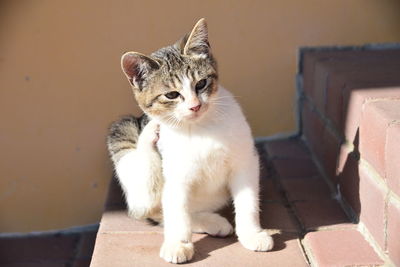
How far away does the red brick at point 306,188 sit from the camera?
8.72 feet

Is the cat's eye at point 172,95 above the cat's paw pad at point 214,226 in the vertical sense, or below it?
above

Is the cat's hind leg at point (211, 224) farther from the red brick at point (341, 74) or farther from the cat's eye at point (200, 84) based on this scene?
the red brick at point (341, 74)

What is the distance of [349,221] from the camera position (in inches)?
93.2

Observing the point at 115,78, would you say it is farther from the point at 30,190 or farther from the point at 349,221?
the point at 349,221

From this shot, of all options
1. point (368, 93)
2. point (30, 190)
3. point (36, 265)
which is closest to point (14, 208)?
point (30, 190)

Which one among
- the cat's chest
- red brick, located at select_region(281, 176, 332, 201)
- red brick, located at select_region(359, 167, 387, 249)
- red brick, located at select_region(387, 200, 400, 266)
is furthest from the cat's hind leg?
red brick, located at select_region(387, 200, 400, 266)

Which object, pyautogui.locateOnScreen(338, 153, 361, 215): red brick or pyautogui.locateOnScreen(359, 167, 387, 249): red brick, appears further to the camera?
pyautogui.locateOnScreen(338, 153, 361, 215): red brick

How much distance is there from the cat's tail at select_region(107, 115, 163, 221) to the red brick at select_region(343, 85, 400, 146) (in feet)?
2.69

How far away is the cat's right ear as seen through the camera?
2137mm

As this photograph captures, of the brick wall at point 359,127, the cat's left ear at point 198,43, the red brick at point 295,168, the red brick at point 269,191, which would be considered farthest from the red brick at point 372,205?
the cat's left ear at point 198,43

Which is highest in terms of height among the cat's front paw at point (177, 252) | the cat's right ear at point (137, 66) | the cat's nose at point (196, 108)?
the cat's right ear at point (137, 66)

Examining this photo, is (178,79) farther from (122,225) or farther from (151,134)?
(122,225)

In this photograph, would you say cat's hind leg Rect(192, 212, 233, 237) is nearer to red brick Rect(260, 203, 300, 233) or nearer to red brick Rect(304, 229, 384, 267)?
red brick Rect(260, 203, 300, 233)

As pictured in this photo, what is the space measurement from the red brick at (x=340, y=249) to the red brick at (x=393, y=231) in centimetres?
9
